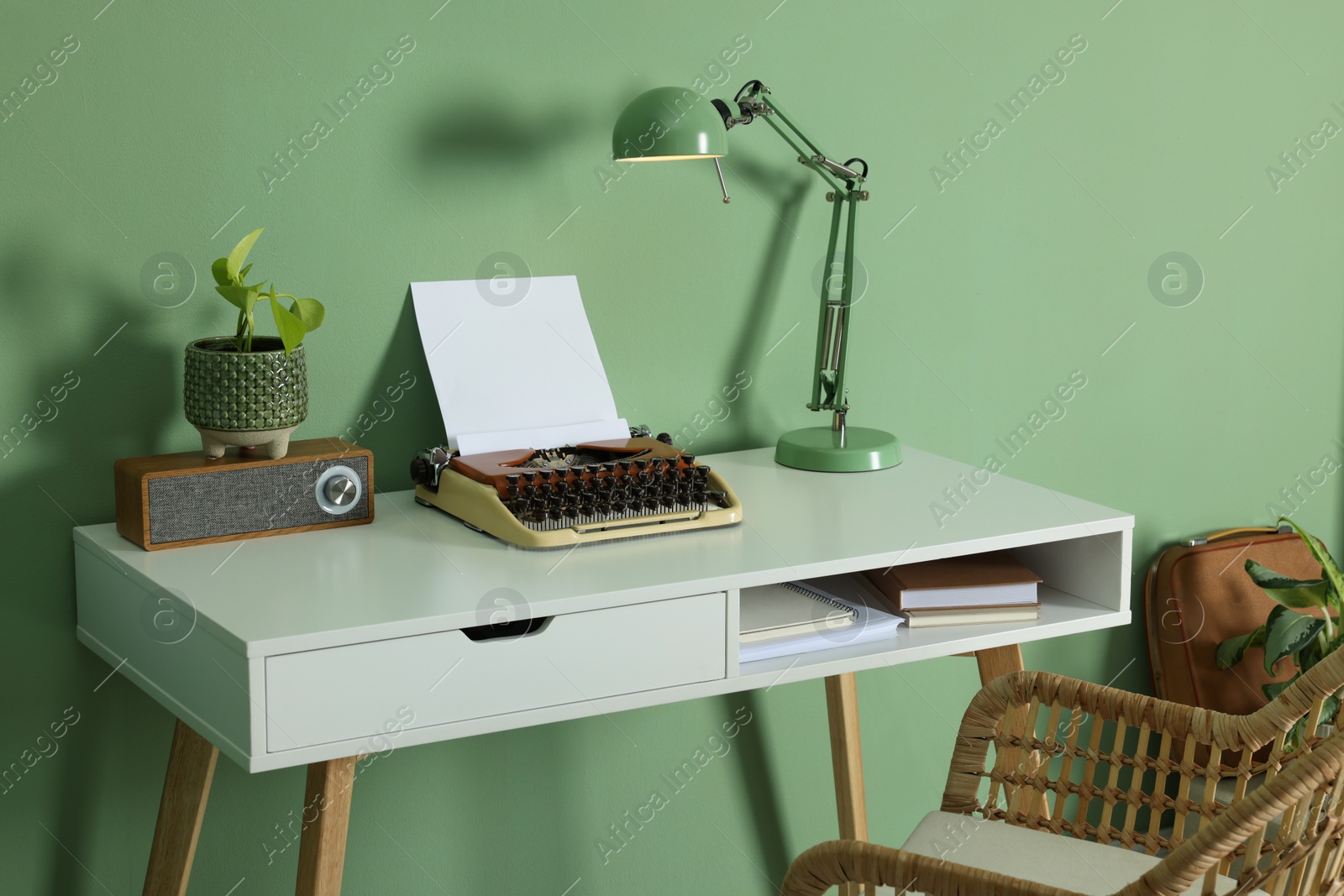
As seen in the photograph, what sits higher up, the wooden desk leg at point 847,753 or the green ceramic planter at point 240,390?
the green ceramic planter at point 240,390

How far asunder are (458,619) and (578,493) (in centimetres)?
27

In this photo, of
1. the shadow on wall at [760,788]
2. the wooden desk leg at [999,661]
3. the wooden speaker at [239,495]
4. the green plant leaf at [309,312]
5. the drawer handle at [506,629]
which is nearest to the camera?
the drawer handle at [506,629]

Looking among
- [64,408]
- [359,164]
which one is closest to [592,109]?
[359,164]

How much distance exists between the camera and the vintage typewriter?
56.3 inches

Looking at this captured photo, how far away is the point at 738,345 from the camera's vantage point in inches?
77.3

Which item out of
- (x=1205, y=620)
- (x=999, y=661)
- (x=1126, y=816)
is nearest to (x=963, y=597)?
(x=999, y=661)

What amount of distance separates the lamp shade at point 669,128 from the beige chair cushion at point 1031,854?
839mm

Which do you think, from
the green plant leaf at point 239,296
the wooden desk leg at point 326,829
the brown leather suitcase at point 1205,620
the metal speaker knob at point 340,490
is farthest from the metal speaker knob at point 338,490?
the brown leather suitcase at point 1205,620

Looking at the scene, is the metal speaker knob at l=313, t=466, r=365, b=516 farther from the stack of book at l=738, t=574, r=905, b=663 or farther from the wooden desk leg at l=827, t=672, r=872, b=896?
the wooden desk leg at l=827, t=672, r=872, b=896

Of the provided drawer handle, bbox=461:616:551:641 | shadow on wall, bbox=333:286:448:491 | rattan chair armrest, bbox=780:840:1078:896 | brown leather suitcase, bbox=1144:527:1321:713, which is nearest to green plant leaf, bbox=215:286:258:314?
shadow on wall, bbox=333:286:448:491

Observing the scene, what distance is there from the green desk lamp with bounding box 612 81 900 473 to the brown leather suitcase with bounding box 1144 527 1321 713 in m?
0.73

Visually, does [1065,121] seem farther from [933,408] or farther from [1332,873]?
[1332,873]

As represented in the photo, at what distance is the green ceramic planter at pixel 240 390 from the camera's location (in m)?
1.44

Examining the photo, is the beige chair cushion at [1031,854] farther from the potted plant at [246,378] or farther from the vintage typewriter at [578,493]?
the potted plant at [246,378]
